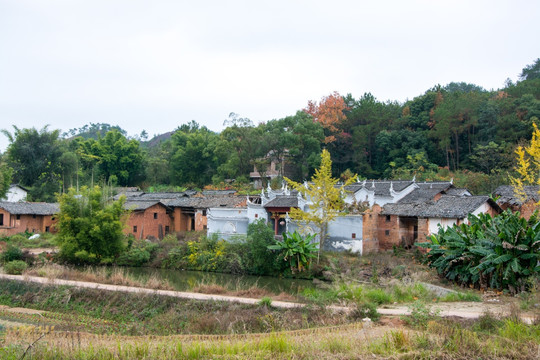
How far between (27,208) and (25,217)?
0.59 m

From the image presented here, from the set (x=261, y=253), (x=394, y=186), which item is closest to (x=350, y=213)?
(x=394, y=186)

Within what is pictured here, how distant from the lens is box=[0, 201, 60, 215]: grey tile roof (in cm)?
2806

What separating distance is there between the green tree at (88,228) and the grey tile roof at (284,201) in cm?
813

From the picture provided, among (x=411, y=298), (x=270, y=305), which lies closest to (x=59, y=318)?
(x=270, y=305)

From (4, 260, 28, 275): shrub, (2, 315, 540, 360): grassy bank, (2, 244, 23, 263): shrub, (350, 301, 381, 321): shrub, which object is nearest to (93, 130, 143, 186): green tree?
(2, 244, 23, 263): shrub

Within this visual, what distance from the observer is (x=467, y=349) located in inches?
249

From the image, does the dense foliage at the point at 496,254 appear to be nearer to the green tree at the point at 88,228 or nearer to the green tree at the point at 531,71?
the green tree at the point at 88,228

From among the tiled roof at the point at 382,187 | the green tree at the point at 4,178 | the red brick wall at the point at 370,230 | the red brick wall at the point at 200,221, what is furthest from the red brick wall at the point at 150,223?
the red brick wall at the point at 370,230

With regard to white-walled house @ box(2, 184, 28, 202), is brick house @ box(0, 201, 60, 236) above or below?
below

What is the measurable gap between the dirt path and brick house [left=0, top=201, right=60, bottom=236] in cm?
1250

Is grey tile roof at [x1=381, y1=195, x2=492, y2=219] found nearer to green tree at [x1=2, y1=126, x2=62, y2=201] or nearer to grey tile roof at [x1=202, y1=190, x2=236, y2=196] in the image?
grey tile roof at [x1=202, y1=190, x2=236, y2=196]

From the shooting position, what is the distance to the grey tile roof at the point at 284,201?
25.2 m

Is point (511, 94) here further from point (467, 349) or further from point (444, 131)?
point (467, 349)

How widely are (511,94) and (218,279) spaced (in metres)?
27.2
